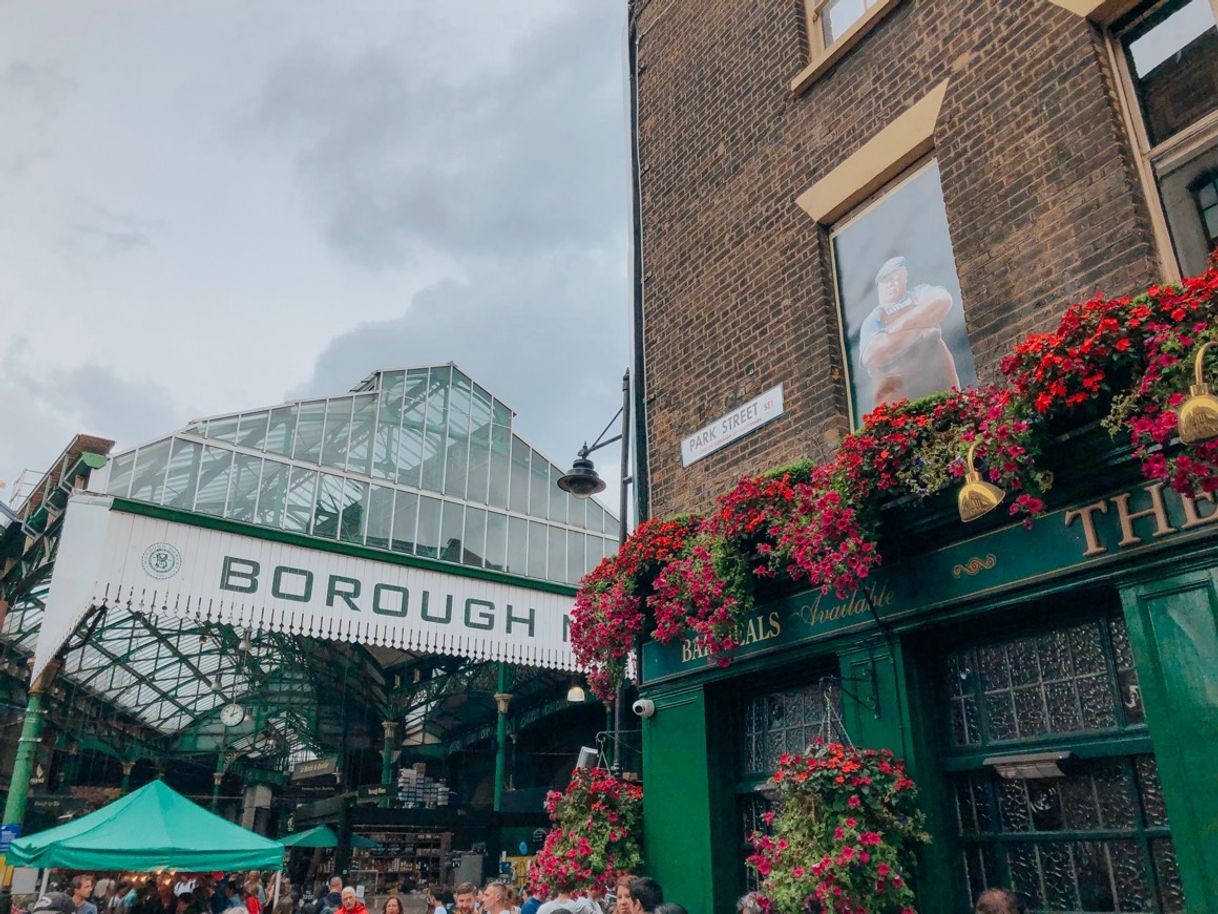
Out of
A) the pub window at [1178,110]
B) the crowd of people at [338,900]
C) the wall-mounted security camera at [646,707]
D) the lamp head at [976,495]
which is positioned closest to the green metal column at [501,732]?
the crowd of people at [338,900]

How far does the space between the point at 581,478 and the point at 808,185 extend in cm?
454

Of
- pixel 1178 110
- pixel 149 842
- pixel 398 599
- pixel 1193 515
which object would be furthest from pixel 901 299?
pixel 398 599

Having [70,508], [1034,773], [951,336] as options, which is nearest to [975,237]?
[951,336]

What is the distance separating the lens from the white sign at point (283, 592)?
1494 centimetres

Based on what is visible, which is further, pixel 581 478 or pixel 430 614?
pixel 430 614

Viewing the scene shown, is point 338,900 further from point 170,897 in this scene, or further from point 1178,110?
point 1178,110

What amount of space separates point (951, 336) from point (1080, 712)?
2770 mm

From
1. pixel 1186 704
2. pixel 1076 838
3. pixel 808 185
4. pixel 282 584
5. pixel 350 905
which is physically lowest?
pixel 350 905

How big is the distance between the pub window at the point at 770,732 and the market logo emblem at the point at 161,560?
37.5 ft

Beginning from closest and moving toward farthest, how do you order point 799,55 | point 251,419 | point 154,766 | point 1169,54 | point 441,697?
point 1169,54 → point 799,55 → point 251,419 → point 441,697 → point 154,766

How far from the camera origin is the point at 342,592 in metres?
17.6

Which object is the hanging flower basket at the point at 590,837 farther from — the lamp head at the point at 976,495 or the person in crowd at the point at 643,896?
the lamp head at the point at 976,495

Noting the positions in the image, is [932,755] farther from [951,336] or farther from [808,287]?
[808,287]

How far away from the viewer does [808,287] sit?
808cm
